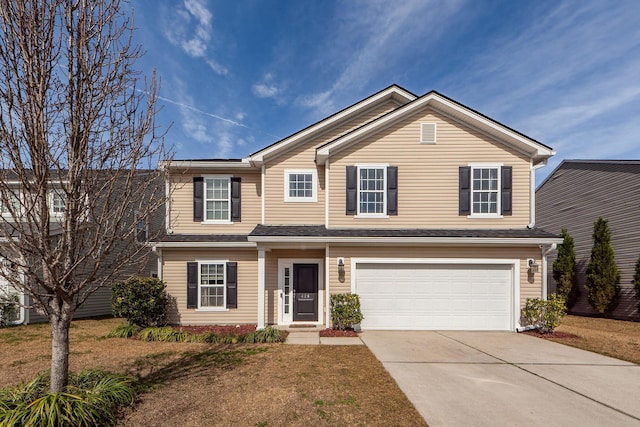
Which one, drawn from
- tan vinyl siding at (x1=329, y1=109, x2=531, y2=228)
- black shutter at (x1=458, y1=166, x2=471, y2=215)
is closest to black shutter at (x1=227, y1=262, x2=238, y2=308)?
tan vinyl siding at (x1=329, y1=109, x2=531, y2=228)

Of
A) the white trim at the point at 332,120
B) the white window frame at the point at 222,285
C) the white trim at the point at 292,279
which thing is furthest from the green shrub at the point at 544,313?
the white window frame at the point at 222,285

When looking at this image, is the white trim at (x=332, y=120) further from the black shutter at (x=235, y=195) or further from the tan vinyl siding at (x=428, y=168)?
the tan vinyl siding at (x=428, y=168)

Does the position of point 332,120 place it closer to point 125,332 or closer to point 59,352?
point 125,332

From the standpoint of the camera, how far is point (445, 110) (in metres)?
10.5

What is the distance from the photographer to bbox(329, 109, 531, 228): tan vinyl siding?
10305 millimetres

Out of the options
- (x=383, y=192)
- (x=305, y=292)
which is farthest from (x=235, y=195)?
(x=383, y=192)

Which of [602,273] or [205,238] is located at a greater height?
[205,238]

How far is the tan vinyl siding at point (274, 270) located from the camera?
10719 millimetres

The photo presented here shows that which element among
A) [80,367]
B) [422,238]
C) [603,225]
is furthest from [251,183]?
[603,225]

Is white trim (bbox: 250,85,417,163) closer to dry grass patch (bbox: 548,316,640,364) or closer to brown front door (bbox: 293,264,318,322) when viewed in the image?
brown front door (bbox: 293,264,318,322)

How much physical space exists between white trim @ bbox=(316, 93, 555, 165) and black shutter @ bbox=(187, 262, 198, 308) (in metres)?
6.05

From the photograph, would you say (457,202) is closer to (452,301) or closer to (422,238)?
(422,238)

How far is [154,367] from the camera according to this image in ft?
20.8

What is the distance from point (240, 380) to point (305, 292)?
526 cm
